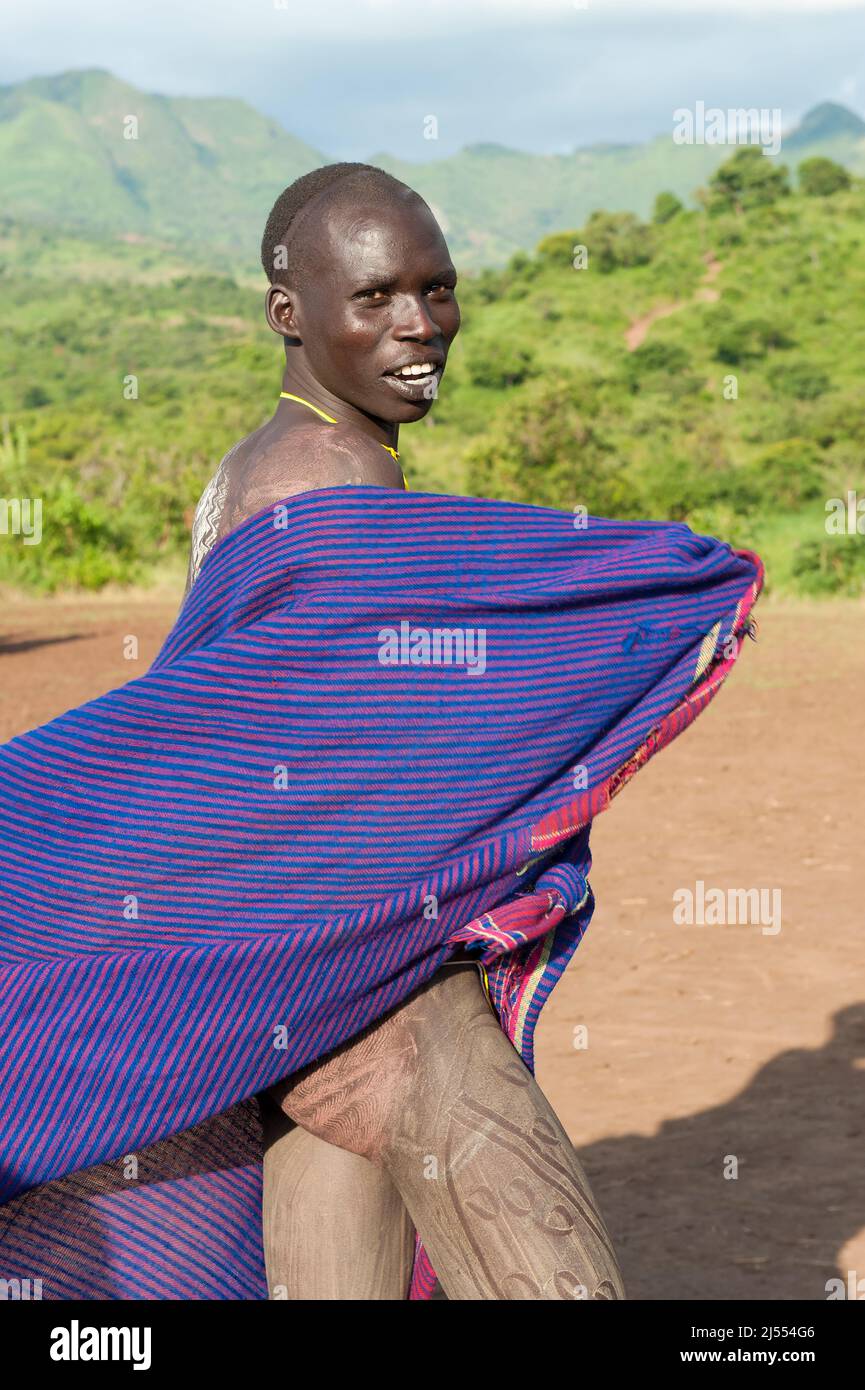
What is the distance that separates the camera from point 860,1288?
3.29 m

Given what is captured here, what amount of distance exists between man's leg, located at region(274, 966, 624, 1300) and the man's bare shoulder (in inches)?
21.5

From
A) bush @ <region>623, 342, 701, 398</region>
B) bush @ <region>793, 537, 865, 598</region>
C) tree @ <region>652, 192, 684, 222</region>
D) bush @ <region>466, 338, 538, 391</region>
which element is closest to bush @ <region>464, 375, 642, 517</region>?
bush @ <region>793, 537, 865, 598</region>

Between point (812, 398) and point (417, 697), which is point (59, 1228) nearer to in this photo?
point (417, 697)

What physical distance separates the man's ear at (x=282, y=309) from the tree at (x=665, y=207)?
48.1 meters

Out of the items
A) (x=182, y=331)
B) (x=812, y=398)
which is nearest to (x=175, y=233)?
(x=182, y=331)

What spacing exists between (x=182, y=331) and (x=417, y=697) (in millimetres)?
53455

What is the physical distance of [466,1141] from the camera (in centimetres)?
168

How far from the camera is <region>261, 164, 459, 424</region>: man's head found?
1738 millimetres

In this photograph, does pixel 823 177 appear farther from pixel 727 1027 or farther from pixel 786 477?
pixel 727 1027

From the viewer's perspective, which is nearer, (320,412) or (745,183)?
(320,412)

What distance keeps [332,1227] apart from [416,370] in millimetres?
960

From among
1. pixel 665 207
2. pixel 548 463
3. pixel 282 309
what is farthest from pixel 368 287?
pixel 665 207

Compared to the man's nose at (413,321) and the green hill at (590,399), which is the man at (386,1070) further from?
the green hill at (590,399)

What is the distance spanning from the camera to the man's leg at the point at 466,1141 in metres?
1.66
